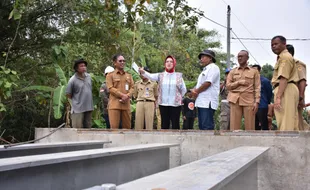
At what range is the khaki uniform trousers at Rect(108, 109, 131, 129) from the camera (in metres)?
6.58

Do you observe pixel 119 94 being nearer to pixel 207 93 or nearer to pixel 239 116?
pixel 207 93

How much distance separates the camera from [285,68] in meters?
4.73

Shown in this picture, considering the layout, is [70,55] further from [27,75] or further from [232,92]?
[232,92]

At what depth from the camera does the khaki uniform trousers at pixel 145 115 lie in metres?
6.92

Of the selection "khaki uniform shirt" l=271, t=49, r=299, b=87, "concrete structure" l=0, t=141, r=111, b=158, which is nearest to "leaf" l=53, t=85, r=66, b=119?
"concrete structure" l=0, t=141, r=111, b=158

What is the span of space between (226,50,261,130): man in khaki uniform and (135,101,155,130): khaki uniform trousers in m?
1.78

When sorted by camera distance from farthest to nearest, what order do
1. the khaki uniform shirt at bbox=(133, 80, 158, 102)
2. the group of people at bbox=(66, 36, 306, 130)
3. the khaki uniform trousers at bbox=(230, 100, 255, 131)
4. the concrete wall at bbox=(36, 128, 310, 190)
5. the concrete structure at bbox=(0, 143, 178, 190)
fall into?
the khaki uniform shirt at bbox=(133, 80, 158, 102)
the khaki uniform trousers at bbox=(230, 100, 255, 131)
the group of people at bbox=(66, 36, 306, 130)
the concrete wall at bbox=(36, 128, 310, 190)
the concrete structure at bbox=(0, 143, 178, 190)

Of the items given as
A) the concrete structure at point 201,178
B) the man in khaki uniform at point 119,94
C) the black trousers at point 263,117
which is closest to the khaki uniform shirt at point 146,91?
the man in khaki uniform at point 119,94

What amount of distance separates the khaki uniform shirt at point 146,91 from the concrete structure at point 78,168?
2.78 m

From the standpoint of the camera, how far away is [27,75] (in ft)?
31.3

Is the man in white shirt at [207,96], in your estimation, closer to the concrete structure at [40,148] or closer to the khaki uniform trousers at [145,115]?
the khaki uniform trousers at [145,115]

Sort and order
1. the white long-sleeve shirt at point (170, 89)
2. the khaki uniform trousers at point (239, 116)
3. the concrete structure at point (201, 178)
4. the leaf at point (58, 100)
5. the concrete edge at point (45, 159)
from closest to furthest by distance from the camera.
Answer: the concrete structure at point (201, 178), the concrete edge at point (45, 159), the khaki uniform trousers at point (239, 116), the white long-sleeve shirt at point (170, 89), the leaf at point (58, 100)

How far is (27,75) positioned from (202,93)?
220 inches

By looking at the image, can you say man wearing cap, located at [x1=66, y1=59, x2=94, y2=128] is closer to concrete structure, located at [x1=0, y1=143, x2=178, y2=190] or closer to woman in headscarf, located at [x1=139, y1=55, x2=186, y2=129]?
woman in headscarf, located at [x1=139, y1=55, x2=186, y2=129]
